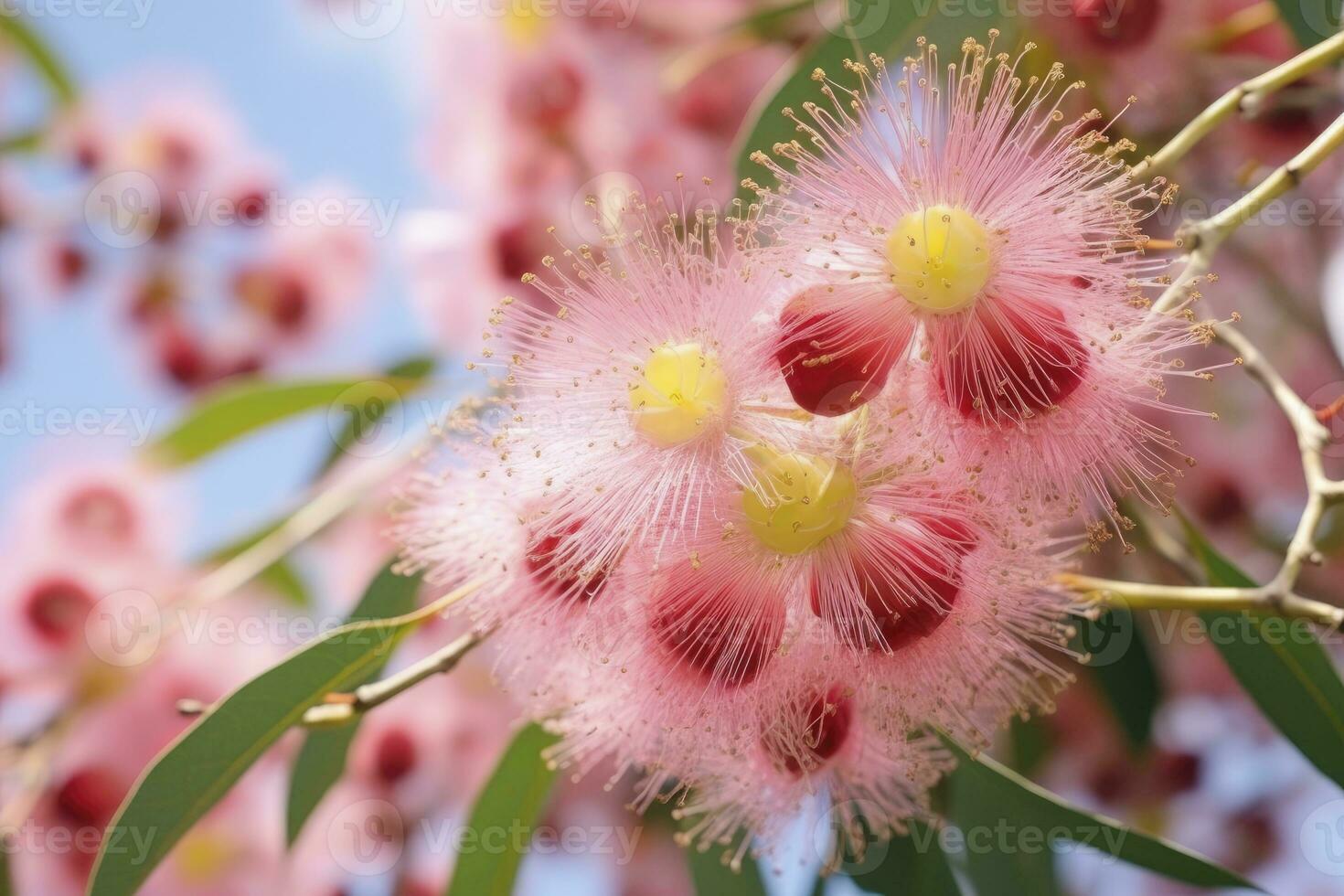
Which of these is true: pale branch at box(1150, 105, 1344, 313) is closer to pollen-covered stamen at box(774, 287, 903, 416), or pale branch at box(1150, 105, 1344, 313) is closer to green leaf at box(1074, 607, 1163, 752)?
pollen-covered stamen at box(774, 287, 903, 416)

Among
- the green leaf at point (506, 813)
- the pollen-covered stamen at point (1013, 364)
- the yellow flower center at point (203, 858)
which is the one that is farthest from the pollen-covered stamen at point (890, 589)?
the yellow flower center at point (203, 858)

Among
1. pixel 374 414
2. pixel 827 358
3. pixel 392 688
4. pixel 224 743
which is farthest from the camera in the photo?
pixel 374 414

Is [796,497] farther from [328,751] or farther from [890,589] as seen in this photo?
[328,751]

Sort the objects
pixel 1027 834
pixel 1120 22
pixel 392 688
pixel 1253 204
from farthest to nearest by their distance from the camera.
A: pixel 1120 22 < pixel 1027 834 < pixel 392 688 < pixel 1253 204

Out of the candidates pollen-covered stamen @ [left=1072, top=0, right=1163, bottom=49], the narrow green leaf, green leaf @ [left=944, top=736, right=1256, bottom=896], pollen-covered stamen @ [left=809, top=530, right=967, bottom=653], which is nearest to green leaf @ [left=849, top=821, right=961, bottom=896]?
green leaf @ [left=944, top=736, right=1256, bottom=896]

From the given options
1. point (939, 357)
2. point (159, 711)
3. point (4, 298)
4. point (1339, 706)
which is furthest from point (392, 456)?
point (4, 298)

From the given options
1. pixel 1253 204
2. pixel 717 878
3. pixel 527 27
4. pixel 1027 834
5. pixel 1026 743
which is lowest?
pixel 1026 743

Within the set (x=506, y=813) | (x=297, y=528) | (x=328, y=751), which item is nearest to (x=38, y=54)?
(x=297, y=528)

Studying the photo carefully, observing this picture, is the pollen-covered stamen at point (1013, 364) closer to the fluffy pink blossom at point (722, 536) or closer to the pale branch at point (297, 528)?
the fluffy pink blossom at point (722, 536)
